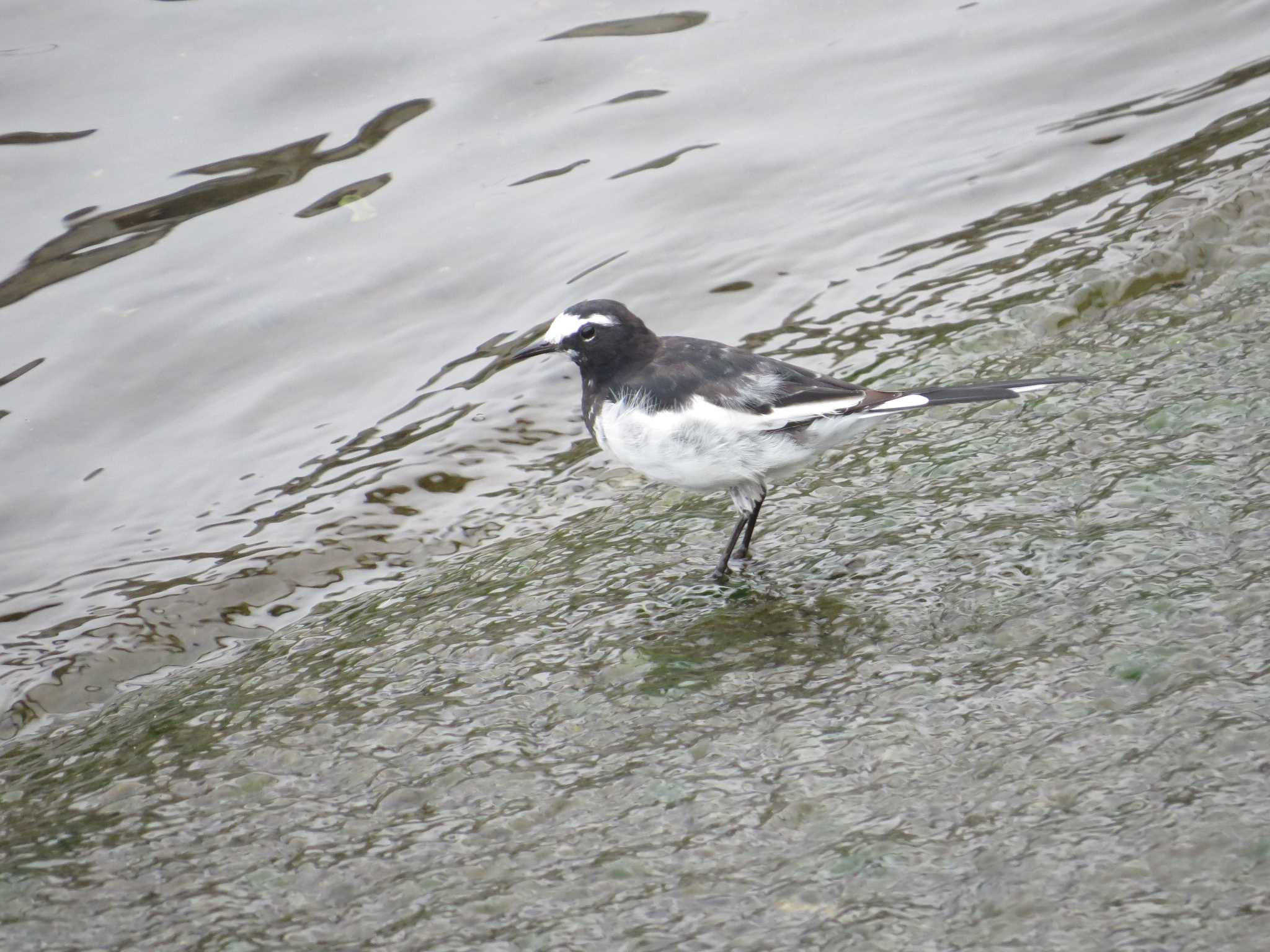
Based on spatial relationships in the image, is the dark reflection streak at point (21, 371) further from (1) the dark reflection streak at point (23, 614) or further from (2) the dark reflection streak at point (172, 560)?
(1) the dark reflection streak at point (23, 614)

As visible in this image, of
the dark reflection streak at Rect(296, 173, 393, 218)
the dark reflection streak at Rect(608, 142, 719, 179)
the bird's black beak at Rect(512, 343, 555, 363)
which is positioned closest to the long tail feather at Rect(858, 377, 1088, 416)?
the bird's black beak at Rect(512, 343, 555, 363)

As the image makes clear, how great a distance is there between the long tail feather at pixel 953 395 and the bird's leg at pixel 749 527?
61 cm

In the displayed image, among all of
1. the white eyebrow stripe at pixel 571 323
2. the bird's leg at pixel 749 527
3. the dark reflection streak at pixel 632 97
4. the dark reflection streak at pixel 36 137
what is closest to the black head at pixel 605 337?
the white eyebrow stripe at pixel 571 323

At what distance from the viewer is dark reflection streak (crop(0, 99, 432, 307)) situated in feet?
28.7

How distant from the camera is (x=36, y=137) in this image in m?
9.62

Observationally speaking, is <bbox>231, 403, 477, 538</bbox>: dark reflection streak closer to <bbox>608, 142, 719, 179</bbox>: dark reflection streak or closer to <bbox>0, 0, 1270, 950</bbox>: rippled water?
<bbox>0, 0, 1270, 950</bbox>: rippled water

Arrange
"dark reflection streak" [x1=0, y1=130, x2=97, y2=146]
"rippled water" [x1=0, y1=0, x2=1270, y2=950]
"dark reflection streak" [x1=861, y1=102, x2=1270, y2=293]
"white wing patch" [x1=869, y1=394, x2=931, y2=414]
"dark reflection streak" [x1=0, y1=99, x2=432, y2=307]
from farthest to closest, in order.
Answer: "dark reflection streak" [x1=0, y1=130, x2=97, y2=146] → "dark reflection streak" [x1=0, y1=99, x2=432, y2=307] → "dark reflection streak" [x1=861, y1=102, x2=1270, y2=293] → "white wing patch" [x1=869, y1=394, x2=931, y2=414] → "rippled water" [x1=0, y1=0, x2=1270, y2=950]

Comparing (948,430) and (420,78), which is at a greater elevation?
(420,78)

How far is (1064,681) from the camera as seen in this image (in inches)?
162

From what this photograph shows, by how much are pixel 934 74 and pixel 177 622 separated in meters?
7.30

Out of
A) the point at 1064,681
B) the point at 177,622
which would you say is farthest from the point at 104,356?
the point at 1064,681

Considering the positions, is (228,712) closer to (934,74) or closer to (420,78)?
(420,78)

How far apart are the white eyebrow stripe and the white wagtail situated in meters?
0.26

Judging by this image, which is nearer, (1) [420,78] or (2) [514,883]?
(2) [514,883]
